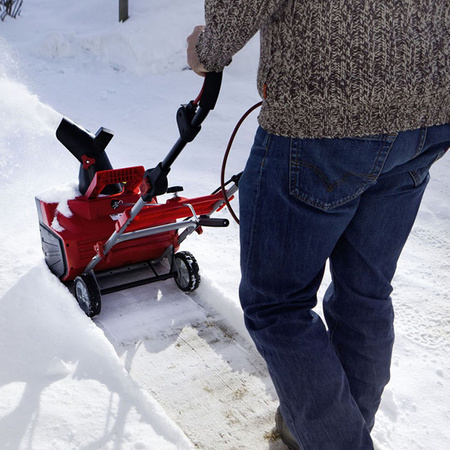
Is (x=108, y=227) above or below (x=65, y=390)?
above

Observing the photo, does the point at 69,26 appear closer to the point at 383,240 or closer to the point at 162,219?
the point at 162,219

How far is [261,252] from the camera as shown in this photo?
4.03 feet

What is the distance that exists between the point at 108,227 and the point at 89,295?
304 mm

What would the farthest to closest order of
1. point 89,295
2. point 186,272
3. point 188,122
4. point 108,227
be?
point 186,272 → point 108,227 → point 89,295 → point 188,122

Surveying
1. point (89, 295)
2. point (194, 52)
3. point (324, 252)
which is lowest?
point (89, 295)

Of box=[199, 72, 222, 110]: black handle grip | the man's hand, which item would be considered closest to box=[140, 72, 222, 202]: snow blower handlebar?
box=[199, 72, 222, 110]: black handle grip

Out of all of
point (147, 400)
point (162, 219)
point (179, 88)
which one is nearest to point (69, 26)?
point (179, 88)

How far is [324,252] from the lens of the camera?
1.24 meters

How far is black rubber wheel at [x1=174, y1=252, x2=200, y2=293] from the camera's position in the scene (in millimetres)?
2572

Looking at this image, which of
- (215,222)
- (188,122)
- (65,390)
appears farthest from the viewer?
(215,222)

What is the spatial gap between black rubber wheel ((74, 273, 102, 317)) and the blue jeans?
119cm

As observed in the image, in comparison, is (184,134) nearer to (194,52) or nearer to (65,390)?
(194,52)

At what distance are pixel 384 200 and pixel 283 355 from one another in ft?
1.31

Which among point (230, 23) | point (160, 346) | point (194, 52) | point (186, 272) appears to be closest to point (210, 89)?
point (194, 52)
